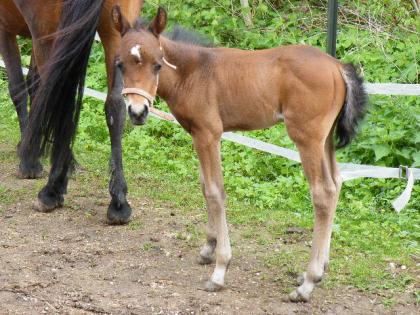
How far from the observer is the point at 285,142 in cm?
715

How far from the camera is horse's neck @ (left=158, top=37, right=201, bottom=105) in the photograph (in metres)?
4.29

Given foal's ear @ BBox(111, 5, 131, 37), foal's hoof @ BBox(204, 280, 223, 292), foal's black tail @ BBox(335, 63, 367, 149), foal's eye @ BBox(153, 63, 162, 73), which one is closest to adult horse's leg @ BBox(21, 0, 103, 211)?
foal's ear @ BBox(111, 5, 131, 37)

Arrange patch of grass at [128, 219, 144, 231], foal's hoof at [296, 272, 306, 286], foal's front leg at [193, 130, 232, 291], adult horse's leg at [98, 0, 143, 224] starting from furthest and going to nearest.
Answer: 1. patch of grass at [128, 219, 144, 231]
2. adult horse's leg at [98, 0, 143, 224]
3. foal's hoof at [296, 272, 306, 286]
4. foal's front leg at [193, 130, 232, 291]

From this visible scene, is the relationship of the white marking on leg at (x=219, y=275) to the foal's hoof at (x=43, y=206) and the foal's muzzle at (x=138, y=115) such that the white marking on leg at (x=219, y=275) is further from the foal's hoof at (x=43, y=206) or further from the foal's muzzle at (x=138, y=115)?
the foal's hoof at (x=43, y=206)

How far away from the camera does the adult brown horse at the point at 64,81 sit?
5.09 m

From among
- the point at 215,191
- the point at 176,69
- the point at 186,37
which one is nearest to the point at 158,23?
the point at 176,69

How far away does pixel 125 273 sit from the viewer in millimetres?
4703

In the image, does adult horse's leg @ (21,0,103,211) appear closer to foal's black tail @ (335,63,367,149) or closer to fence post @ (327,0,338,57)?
foal's black tail @ (335,63,367,149)

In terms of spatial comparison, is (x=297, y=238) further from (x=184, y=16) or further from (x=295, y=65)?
(x=184, y=16)

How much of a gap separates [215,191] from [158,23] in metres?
0.99

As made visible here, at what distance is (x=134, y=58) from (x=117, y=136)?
1.60 m

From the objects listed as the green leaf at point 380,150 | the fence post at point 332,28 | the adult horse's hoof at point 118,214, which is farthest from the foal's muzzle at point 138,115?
the fence post at point 332,28

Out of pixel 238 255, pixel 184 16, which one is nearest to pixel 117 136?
pixel 238 255

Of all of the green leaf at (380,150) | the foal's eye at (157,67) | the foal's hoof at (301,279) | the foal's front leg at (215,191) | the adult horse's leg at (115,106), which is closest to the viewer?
the foal's eye at (157,67)
